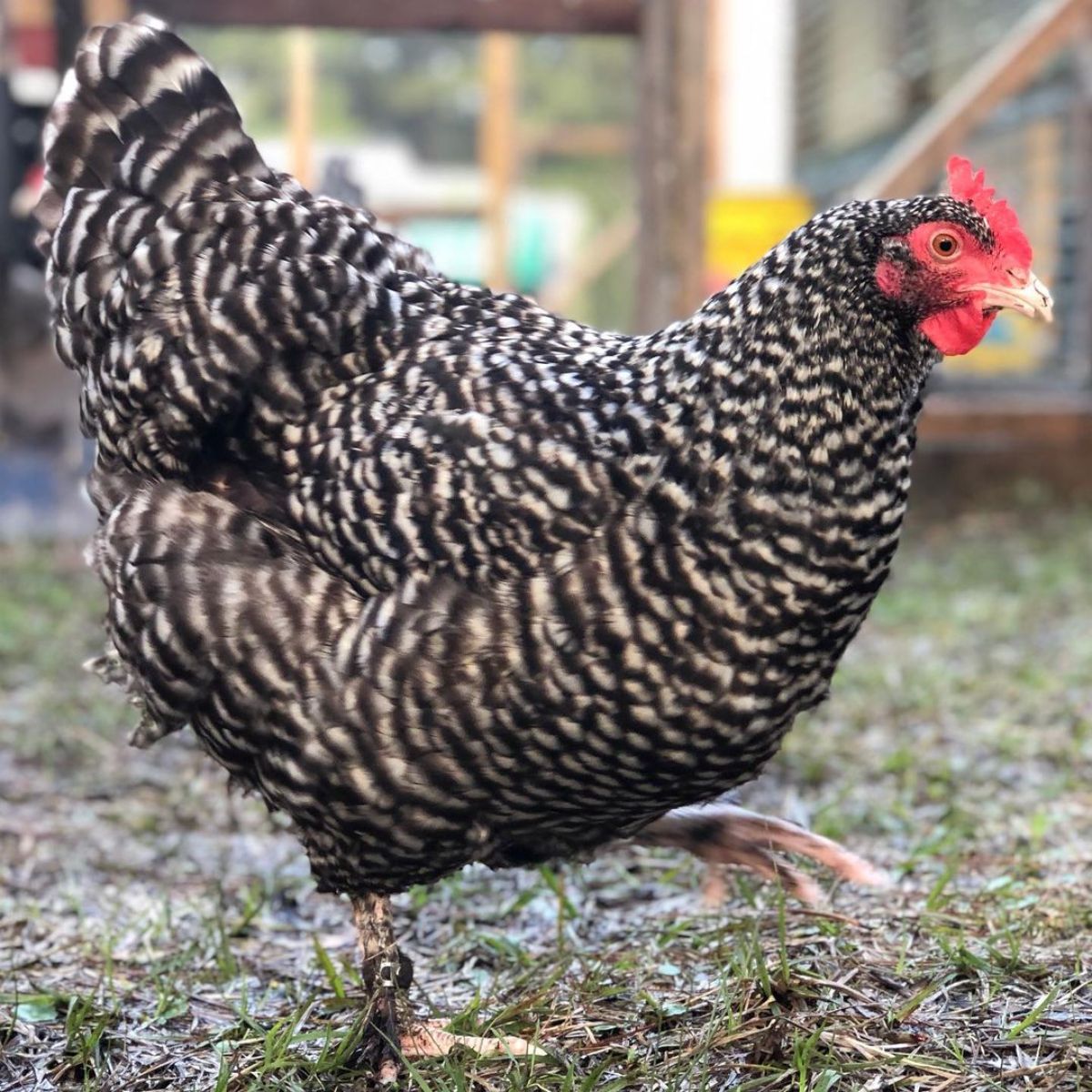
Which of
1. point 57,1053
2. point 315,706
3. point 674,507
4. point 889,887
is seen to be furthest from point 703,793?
point 57,1053

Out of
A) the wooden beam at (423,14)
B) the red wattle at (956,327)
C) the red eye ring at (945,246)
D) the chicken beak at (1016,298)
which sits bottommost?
the red wattle at (956,327)

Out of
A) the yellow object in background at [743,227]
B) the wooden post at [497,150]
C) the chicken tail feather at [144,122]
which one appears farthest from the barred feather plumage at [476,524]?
the wooden post at [497,150]

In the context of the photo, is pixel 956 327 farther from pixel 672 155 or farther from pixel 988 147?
pixel 988 147

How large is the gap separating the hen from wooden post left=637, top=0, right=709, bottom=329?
315 cm

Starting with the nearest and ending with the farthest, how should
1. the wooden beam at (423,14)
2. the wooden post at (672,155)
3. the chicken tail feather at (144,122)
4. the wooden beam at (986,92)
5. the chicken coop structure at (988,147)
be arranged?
1. the chicken tail feather at (144,122)
2. the wooden beam at (423,14)
3. the wooden post at (672,155)
4. the wooden beam at (986,92)
5. the chicken coop structure at (988,147)

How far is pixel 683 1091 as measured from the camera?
2.16 meters

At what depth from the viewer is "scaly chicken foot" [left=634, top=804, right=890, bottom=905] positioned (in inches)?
108

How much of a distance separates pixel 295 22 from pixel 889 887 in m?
4.04

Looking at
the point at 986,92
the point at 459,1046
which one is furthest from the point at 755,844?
the point at 986,92

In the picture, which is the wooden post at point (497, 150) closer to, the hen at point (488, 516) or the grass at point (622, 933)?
the grass at point (622, 933)

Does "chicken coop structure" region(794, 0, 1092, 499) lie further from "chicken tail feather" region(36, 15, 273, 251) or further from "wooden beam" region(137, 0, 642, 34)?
"chicken tail feather" region(36, 15, 273, 251)

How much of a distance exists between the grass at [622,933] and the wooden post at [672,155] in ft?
6.16

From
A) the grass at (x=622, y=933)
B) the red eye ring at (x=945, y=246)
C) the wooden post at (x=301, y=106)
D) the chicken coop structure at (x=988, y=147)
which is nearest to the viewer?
the red eye ring at (x=945, y=246)

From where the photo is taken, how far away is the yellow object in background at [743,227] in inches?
362
